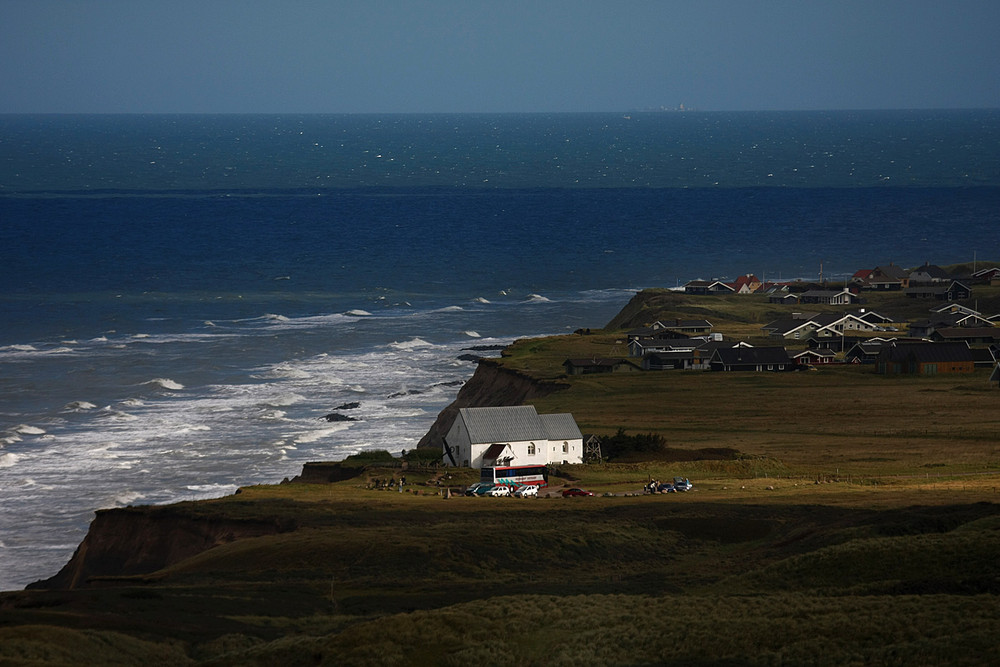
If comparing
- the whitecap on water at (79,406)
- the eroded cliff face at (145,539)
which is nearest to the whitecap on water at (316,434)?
the whitecap on water at (79,406)

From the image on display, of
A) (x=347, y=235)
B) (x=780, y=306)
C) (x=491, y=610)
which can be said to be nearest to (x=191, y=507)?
(x=491, y=610)

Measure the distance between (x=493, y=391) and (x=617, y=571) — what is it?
40.9 m

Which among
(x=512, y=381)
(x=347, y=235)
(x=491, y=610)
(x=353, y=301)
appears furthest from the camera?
(x=347, y=235)

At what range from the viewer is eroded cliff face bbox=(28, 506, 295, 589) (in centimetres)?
4519

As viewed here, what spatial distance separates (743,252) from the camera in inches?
6855

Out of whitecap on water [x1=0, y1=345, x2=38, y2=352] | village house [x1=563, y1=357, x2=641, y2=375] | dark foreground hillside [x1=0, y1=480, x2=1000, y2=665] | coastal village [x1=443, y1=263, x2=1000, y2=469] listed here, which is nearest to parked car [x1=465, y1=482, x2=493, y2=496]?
dark foreground hillside [x1=0, y1=480, x2=1000, y2=665]

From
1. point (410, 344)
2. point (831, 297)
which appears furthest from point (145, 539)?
point (831, 297)

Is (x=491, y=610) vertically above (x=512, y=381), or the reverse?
(x=491, y=610)

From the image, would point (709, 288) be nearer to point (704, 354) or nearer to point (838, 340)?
point (838, 340)

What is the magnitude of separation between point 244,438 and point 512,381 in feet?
52.6

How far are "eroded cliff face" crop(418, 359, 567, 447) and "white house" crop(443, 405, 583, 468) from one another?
39.5 feet

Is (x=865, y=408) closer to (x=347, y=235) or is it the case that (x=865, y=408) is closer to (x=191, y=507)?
(x=191, y=507)

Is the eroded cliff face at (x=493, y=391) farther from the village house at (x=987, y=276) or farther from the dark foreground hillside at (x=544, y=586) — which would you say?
the village house at (x=987, y=276)

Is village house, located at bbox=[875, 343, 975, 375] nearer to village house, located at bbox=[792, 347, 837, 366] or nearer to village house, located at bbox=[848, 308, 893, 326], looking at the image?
village house, located at bbox=[792, 347, 837, 366]
